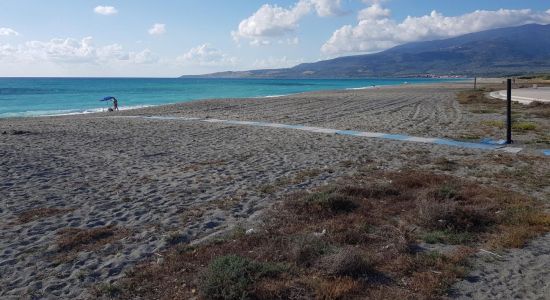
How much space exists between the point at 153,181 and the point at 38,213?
244cm

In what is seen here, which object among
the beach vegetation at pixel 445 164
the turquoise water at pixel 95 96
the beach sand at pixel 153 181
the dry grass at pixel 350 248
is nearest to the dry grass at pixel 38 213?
the beach sand at pixel 153 181

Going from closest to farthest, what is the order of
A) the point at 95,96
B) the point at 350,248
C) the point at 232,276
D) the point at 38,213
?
the point at 232,276 → the point at 350,248 → the point at 38,213 → the point at 95,96

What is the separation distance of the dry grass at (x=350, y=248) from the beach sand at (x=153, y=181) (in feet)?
1.35

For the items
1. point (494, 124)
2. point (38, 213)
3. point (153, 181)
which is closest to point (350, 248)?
point (38, 213)

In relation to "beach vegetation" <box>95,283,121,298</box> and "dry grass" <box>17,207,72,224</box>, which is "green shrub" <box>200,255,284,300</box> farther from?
"dry grass" <box>17,207,72,224</box>

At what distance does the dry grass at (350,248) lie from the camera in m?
4.52

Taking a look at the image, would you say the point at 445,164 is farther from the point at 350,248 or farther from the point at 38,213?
the point at 38,213

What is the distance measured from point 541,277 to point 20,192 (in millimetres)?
8122

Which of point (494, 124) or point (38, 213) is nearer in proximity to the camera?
point (38, 213)

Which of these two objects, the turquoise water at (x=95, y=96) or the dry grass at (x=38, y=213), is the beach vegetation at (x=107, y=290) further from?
the turquoise water at (x=95, y=96)

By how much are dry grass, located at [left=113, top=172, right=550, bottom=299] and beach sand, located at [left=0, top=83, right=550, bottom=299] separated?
41cm

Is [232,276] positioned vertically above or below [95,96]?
below

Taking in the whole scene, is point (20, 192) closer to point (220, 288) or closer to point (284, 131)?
point (220, 288)

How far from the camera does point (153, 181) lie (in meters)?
9.34
